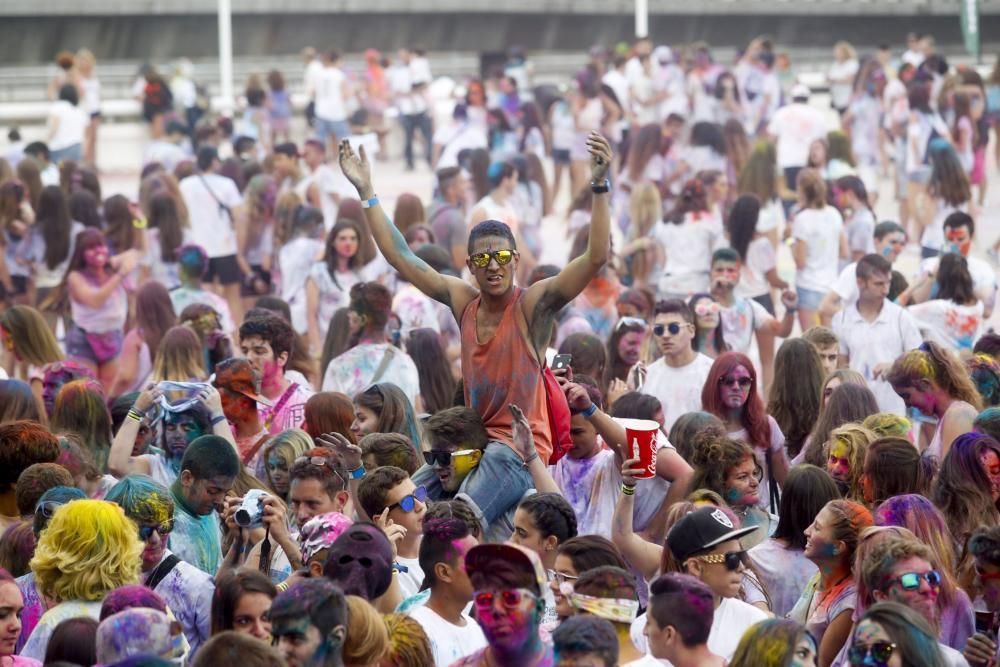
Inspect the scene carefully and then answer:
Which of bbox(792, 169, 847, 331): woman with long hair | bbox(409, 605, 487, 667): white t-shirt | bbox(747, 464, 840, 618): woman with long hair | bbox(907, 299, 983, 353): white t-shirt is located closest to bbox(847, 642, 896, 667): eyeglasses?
bbox(409, 605, 487, 667): white t-shirt

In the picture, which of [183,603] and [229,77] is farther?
[229,77]

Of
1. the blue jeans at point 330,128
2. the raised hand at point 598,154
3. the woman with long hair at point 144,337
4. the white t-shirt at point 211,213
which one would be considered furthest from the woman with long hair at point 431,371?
the blue jeans at point 330,128

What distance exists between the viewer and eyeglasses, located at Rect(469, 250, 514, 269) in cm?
705

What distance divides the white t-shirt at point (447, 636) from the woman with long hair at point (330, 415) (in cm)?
234

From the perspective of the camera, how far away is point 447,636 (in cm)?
591

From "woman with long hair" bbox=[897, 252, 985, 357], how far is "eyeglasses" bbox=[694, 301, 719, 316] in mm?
1271

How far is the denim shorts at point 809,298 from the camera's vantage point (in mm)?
13719

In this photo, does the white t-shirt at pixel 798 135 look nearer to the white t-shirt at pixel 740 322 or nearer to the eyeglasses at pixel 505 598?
the white t-shirt at pixel 740 322

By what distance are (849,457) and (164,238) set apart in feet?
26.6

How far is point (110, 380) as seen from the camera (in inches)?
489

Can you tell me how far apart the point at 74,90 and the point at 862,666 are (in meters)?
17.9

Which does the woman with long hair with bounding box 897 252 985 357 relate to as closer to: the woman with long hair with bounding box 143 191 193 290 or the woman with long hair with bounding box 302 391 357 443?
the woman with long hair with bounding box 302 391 357 443

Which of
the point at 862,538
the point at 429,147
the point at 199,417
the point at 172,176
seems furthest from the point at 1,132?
the point at 862,538

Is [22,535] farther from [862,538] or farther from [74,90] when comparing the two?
[74,90]
